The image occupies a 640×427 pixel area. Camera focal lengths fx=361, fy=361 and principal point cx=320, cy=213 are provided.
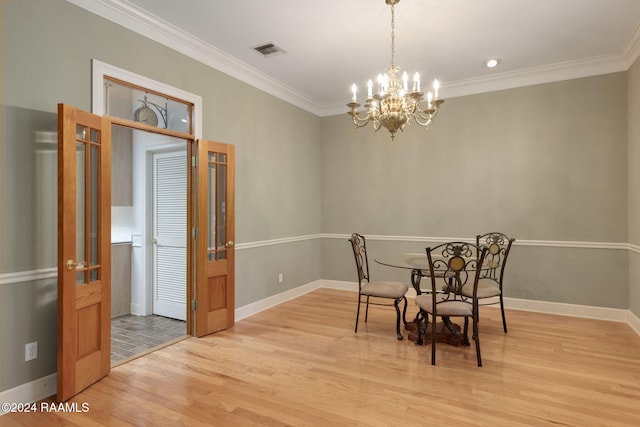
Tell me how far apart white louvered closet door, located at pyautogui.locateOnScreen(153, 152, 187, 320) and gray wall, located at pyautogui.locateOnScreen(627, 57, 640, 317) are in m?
5.01

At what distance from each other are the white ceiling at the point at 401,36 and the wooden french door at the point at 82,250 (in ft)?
3.57

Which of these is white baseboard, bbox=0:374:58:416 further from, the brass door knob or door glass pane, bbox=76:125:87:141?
door glass pane, bbox=76:125:87:141

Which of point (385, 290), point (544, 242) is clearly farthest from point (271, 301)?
point (544, 242)

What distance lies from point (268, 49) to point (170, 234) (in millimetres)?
2495

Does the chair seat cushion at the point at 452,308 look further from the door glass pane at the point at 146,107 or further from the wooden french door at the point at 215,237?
the door glass pane at the point at 146,107

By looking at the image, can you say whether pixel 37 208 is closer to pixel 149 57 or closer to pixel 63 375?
pixel 63 375

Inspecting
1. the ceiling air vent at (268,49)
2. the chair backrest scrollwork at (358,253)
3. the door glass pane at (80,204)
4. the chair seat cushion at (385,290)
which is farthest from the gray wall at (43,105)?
the chair seat cushion at (385,290)

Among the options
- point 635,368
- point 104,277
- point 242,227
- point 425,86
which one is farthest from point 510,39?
point 104,277

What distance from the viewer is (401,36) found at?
3.64 m

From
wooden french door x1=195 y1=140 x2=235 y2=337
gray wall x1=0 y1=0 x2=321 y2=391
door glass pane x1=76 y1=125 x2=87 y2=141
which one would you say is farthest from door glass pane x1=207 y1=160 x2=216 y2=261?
door glass pane x1=76 y1=125 x2=87 y2=141

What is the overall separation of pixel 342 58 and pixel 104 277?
3285mm

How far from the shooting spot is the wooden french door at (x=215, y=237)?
370 centimetres

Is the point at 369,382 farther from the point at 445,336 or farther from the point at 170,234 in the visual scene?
the point at 170,234

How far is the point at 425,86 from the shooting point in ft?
16.5
